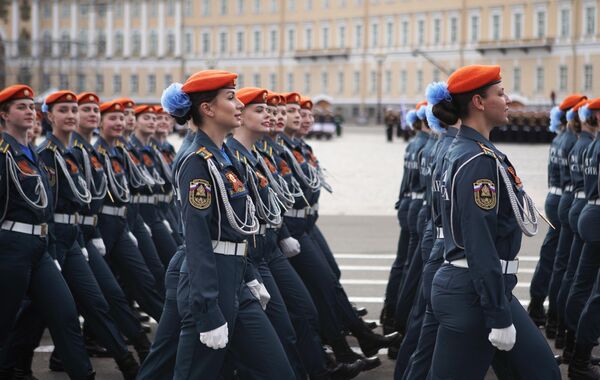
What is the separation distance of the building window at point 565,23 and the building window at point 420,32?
1283 cm

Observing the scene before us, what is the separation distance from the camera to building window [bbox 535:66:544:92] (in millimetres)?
69812

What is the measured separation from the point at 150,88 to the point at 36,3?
43.7ft

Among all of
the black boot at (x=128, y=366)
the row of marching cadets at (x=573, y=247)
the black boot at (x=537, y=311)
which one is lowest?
the black boot at (x=537, y=311)

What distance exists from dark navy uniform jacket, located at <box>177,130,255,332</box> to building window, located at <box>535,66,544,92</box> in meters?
66.9

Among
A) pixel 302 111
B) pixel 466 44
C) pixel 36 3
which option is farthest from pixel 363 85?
pixel 302 111

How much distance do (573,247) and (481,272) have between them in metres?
3.97

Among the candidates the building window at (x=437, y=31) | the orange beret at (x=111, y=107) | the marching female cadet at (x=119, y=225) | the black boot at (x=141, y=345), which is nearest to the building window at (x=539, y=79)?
the building window at (x=437, y=31)

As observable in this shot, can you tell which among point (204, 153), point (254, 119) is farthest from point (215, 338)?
point (254, 119)

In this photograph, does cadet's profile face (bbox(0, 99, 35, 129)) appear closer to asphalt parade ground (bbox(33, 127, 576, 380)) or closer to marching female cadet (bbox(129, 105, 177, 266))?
asphalt parade ground (bbox(33, 127, 576, 380))

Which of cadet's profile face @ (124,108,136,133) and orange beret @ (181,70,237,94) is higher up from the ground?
orange beret @ (181,70,237,94)

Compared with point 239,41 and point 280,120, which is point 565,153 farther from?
point 239,41

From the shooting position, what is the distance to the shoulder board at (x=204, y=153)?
5.06 m

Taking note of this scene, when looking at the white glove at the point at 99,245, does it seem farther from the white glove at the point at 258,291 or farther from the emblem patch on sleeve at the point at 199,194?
the emblem patch on sleeve at the point at 199,194

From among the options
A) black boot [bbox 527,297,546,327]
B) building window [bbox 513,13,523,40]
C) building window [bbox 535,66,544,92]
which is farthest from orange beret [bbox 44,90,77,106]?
building window [bbox 513,13,523,40]
